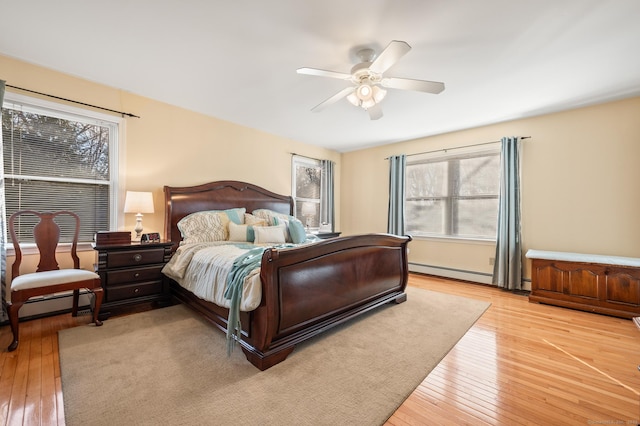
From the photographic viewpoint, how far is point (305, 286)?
2164 millimetres

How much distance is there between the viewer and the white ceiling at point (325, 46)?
75.6 inches

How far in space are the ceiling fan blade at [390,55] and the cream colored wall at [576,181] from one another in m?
3.16

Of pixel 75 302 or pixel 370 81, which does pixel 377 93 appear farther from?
pixel 75 302

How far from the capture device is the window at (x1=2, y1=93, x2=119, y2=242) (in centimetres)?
270

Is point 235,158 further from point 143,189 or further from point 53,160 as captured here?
point 53,160

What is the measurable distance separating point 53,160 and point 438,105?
4.61 m

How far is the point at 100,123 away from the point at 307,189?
348cm

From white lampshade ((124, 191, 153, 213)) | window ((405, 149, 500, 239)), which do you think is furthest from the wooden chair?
window ((405, 149, 500, 239))

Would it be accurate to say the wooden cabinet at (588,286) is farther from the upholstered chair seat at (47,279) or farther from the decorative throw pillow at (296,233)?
the upholstered chair seat at (47,279)

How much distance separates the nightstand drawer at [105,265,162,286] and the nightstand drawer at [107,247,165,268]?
0.06m

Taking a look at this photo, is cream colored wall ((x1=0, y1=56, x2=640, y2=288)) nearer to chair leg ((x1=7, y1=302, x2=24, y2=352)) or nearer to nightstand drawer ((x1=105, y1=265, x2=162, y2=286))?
nightstand drawer ((x1=105, y1=265, x2=162, y2=286))

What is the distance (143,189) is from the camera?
3453mm

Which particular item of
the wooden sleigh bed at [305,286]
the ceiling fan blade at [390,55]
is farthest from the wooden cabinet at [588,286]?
the ceiling fan blade at [390,55]

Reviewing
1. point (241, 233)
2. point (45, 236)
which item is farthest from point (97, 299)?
point (241, 233)
